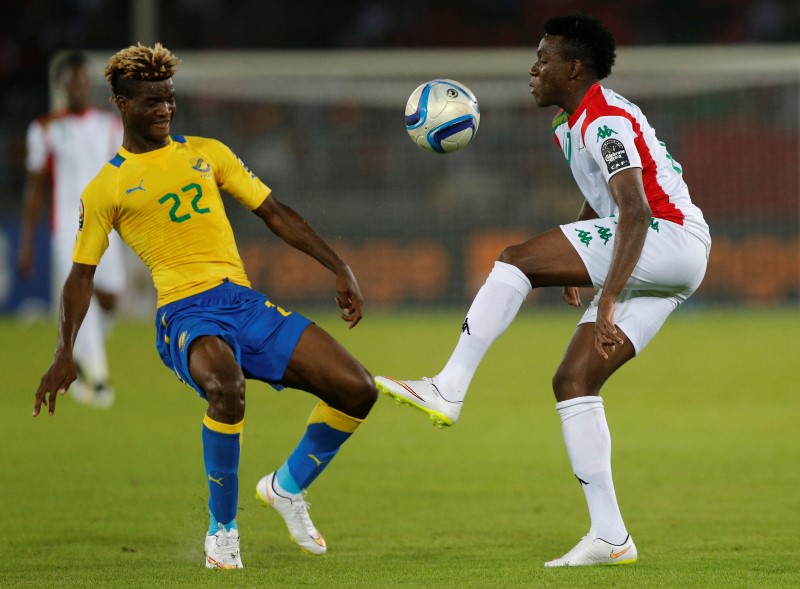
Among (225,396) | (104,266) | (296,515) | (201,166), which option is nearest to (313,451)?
(296,515)

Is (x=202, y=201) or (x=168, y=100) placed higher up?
(x=168, y=100)

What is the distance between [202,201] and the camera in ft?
17.7

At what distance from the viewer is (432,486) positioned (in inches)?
276

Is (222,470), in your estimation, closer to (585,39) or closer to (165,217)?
(165,217)

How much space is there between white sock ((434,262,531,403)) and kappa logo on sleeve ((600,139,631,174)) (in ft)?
1.84

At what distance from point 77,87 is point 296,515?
19.5ft

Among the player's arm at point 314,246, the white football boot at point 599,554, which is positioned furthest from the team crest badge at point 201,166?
the white football boot at point 599,554

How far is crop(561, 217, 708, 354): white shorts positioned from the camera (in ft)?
16.5

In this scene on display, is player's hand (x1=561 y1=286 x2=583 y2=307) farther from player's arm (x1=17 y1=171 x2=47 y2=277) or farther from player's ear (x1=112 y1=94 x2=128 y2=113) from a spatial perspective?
player's arm (x1=17 y1=171 x2=47 y2=277)

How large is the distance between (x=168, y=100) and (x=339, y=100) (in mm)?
12948

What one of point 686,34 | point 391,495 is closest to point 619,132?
point 391,495

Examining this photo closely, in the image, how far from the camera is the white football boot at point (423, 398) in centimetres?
490

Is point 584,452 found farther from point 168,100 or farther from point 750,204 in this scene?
point 750,204

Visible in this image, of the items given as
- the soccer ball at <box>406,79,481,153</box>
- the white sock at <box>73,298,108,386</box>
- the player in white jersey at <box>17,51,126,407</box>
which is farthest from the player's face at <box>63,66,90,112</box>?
the soccer ball at <box>406,79,481,153</box>
